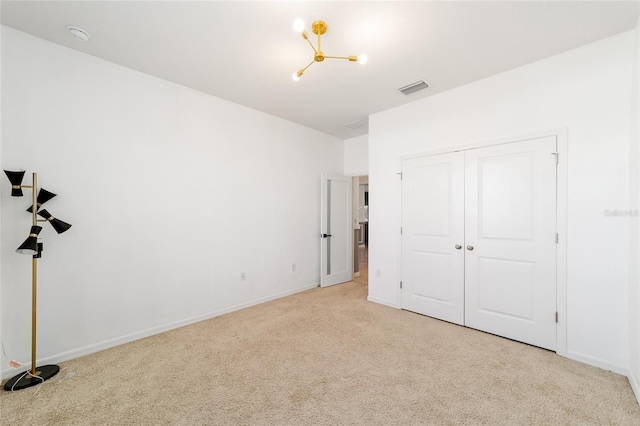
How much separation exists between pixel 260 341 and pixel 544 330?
2.84 m

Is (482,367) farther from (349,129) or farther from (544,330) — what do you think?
(349,129)

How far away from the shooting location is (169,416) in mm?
1775

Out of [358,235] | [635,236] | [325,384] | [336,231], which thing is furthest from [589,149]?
[358,235]

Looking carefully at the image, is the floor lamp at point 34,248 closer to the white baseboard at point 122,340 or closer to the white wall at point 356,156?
the white baseboard at point 122,340

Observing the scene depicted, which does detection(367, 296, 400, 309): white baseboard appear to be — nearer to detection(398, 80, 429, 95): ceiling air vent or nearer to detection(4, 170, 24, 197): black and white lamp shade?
detection(398, 80, 429, 95): ceiling air vent

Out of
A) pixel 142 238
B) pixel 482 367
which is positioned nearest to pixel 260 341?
pixel 142 238

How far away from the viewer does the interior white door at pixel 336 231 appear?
4.83m

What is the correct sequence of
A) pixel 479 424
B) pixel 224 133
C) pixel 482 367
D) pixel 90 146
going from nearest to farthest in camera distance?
pixel 479 424, pixel 482 367, pixel 90 146, pixel 224 133

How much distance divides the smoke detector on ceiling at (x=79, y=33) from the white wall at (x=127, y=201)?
1.00 feet

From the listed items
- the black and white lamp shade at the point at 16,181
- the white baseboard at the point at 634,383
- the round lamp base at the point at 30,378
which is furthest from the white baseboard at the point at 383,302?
the black and white lamp shade at the point at 16,181

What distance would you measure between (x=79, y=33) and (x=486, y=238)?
439cm

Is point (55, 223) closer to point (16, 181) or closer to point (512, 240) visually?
point (16, 181)

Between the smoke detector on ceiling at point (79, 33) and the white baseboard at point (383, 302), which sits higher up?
the smoke detector on ceiling at point (79, 33)

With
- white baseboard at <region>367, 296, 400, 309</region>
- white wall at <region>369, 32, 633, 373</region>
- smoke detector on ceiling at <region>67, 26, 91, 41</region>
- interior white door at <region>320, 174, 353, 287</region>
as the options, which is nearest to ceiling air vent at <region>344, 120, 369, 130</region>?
interior white door at <region>320, 174, 353, 287</region>
